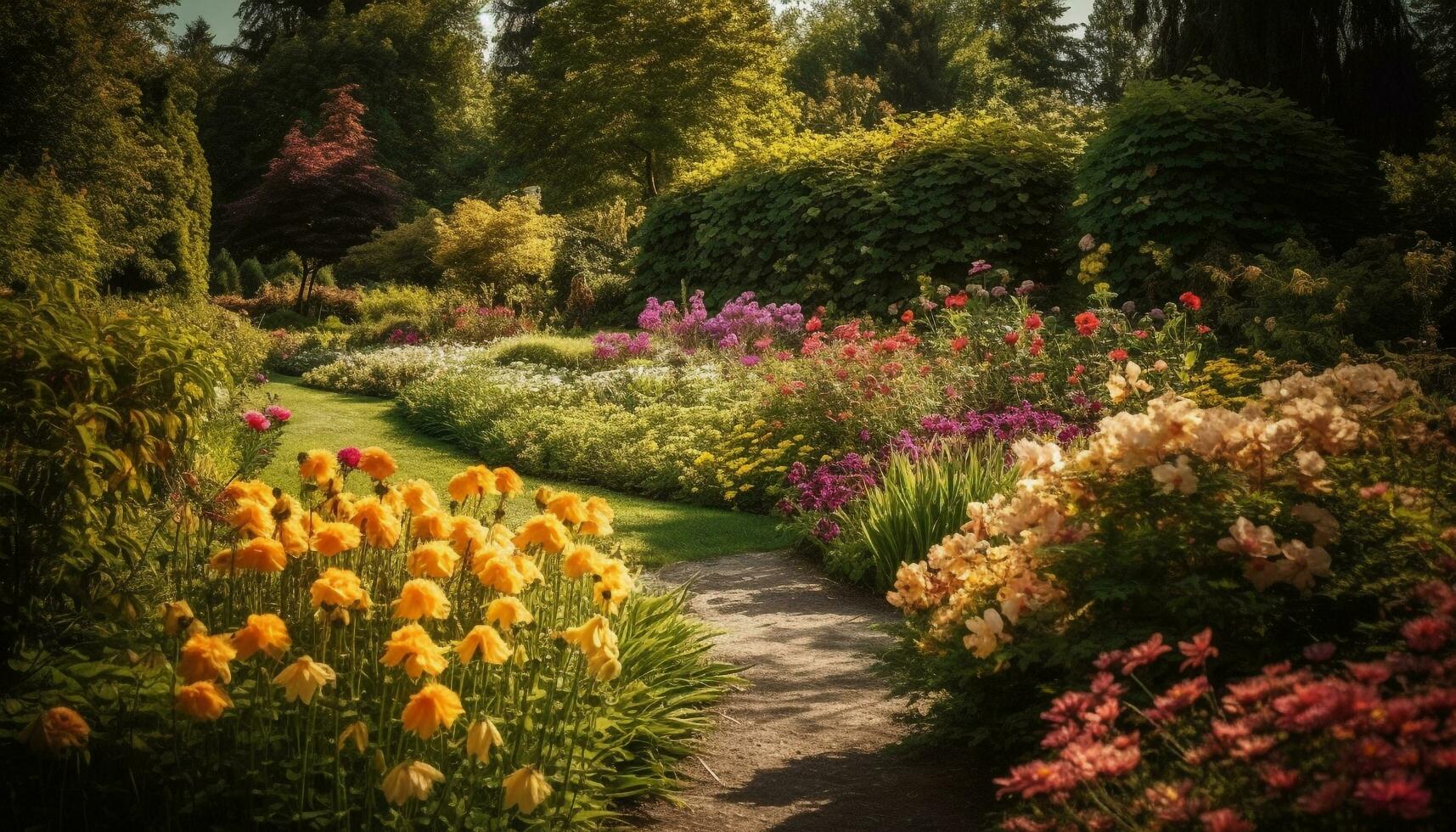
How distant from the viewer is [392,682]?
2.59 m

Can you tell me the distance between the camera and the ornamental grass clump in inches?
83.5

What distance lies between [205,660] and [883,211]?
10.5 metres

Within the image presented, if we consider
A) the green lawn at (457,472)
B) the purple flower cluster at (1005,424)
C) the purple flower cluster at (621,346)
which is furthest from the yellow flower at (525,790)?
the purple flower cluster at (621,346)

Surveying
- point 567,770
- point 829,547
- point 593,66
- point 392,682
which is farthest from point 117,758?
point 593,66

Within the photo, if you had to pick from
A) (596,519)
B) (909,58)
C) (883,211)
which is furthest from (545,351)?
(909,58)

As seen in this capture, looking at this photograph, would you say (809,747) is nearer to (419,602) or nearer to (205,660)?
(419,602)

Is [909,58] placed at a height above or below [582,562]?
above

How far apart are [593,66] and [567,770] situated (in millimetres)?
22736

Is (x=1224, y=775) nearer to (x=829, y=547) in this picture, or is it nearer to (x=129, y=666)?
(x=129, y=666)

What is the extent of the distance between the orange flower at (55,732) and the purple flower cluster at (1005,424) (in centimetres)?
465

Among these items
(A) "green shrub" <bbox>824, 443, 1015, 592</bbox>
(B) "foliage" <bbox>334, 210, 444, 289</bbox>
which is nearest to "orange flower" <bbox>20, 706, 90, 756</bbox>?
(A) "green shrub" <bbox>824, 443, 1015, 592</bbox>

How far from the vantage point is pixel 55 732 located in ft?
6.65

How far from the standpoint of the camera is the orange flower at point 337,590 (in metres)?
2.21

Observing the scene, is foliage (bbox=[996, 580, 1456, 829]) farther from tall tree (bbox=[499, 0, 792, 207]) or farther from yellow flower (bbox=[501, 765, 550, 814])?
tall tree (bbox=[499, 0, 792, 207])
